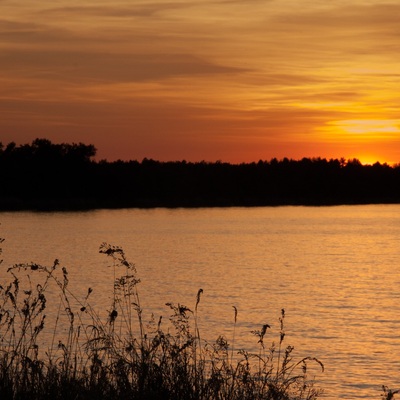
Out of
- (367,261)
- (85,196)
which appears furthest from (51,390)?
(85,196)

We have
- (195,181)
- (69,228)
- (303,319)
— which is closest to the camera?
(303,319)

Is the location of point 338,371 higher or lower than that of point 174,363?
lower

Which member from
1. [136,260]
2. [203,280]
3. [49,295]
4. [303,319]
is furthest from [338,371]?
[136,260]

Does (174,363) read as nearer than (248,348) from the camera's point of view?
Yes

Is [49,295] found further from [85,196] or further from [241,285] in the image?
[85,196]

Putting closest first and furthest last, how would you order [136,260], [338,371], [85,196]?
1. [338,371]
2. [136,260]
3. [85,196]

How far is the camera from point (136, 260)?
68.5 metres

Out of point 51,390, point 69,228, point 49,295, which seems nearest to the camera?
point 51,390

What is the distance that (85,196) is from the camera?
17325cm

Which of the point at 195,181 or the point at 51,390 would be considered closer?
the point at 51,390

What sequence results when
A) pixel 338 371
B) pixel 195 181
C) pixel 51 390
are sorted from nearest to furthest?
pixel 51 390
pixel 338 371
pixel 195 181

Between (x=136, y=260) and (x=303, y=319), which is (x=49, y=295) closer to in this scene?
(x=303, y=319)

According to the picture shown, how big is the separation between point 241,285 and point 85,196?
126307 mm

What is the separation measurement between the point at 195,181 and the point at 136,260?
12757 centimetres
